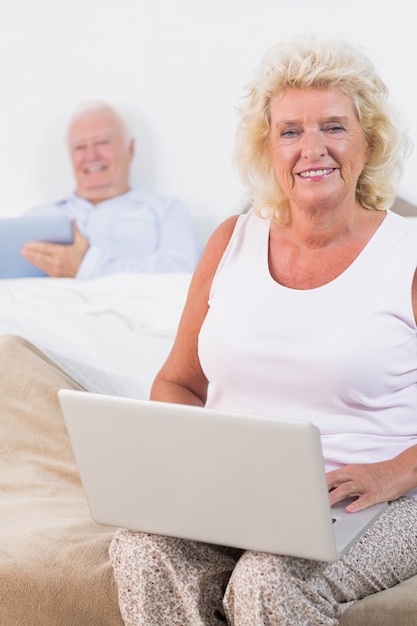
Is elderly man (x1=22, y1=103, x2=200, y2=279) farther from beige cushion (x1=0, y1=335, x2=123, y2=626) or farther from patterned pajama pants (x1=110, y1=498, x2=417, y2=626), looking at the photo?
patterned pajama pants (x1=110, y1=498, x2=417, y2=626)

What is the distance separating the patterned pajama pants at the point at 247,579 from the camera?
4.30 ft

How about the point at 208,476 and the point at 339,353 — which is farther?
the point at 339,353

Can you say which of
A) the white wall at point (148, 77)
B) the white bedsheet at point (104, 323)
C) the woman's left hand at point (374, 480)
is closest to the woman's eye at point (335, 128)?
the woman's left hand at point (374, 480)

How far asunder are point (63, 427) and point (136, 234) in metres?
1.91

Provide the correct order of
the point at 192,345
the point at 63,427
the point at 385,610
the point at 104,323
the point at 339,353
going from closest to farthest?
the point at 385,610 < the point at 339,353 < the point at 192,345 < the point at 63,427 < the point at 104,323

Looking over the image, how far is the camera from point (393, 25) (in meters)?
3.55

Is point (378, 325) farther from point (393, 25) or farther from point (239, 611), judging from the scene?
point (393, 25)

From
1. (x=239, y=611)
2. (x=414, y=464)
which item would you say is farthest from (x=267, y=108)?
(x=239, y=611)

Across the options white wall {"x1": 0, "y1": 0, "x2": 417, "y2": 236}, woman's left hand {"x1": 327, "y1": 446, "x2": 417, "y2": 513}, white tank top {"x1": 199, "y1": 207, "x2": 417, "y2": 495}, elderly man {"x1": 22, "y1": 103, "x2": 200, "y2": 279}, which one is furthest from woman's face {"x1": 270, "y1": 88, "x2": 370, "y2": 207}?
elderly man {"x1": 22, "y1": 103, "x2": 200, "y2": 279}

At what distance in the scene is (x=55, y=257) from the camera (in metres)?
3.98

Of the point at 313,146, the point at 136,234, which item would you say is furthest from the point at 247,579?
the point at 136,234

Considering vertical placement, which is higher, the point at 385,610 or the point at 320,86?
the point at 320,86

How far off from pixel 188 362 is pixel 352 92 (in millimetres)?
519

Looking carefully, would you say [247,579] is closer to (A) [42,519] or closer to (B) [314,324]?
(B) [314,324]
